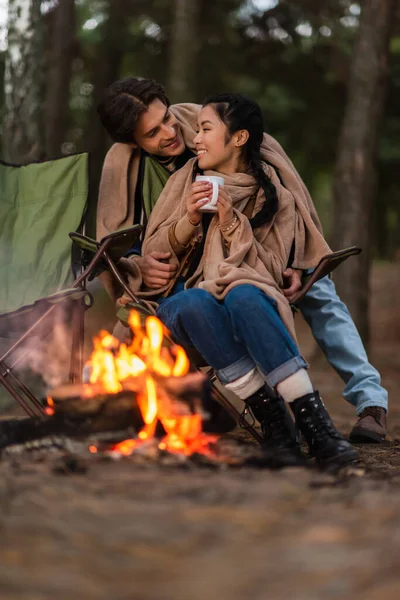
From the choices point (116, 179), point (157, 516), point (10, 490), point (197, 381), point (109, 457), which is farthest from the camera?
point (116, 179)

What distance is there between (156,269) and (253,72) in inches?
319

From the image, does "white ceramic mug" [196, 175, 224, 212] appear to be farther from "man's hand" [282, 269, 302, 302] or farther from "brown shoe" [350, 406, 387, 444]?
"brown shoe" [350, 406, 387, 444]

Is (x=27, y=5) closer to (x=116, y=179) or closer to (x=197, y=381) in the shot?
(x=116, y=179)

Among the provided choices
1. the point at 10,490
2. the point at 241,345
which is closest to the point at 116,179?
the point at 241,345

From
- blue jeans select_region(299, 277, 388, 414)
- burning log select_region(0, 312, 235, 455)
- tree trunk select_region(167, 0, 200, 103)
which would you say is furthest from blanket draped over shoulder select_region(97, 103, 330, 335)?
tree trunk select_region(167, 0, 200, 103)

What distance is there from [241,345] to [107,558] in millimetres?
1450

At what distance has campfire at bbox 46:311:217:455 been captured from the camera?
2662mm

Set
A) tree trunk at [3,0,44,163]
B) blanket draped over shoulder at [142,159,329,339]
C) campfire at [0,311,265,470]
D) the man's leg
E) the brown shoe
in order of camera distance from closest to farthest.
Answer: campfire at [0,311,265,470] → blanket draped over shoulder at [142,159,329,339] → the brown shoe → the man's leg → tree trunk at [3,0,44,163]

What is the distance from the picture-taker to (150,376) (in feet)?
9.23

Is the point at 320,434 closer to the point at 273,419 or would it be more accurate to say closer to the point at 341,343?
the point at 273,419

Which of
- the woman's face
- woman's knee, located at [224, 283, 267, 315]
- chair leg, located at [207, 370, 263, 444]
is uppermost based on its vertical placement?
the woman's face

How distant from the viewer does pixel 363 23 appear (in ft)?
24.6

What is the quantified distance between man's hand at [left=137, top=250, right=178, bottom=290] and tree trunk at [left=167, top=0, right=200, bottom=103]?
470cm

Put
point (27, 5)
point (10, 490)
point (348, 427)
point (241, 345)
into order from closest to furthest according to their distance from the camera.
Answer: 1. point (10, 490)
2. point (241, 345)
3. point (348, 427)
4. point (27, 5)
